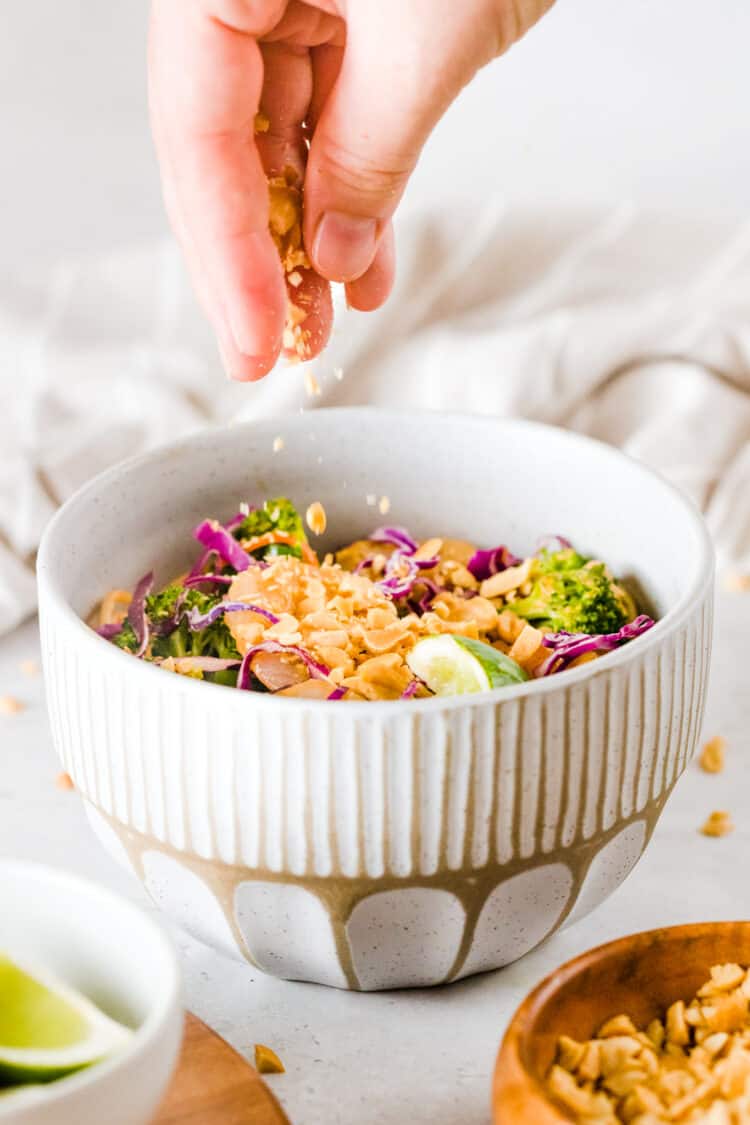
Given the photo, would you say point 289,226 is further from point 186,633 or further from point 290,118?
point 186,633

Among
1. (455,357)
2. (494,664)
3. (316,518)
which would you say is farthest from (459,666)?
(455,357)

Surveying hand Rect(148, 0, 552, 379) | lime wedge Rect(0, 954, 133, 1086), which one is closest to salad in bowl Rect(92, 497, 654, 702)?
hand Rect(148, 0, 552, 379)

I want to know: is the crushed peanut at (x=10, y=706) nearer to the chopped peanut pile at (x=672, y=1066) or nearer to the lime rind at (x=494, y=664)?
the lime rind at (x=494, y=664)

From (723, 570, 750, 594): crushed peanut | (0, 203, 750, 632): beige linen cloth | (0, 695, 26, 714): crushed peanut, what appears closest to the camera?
(0, 695, 26, 714): crushed peanut

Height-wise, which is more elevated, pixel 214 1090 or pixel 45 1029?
pixel 45 1029

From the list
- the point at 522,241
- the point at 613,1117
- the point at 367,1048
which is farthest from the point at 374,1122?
the point at 522,241

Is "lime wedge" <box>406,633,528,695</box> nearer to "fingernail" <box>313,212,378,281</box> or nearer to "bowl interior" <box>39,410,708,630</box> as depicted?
"bowl interior" <box>39,410,708,630</box>
